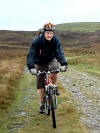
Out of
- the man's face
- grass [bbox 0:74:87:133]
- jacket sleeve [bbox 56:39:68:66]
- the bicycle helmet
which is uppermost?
the bicycle helmet

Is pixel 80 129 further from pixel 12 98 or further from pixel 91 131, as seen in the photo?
pixel 12 98

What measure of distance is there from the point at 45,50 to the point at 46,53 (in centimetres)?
9

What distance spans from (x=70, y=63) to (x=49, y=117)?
26.6 metres

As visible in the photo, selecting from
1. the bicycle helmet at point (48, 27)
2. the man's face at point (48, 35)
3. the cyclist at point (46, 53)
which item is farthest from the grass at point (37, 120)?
the bicycle helmet at point (48, 27)

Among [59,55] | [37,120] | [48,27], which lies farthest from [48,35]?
[37,120]

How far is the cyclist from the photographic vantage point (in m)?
6.74

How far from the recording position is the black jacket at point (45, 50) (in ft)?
22.5

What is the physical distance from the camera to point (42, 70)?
24.0 ft

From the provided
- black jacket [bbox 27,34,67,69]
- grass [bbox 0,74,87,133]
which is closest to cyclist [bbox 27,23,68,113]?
black jacket [bbox 27,34,67,69]

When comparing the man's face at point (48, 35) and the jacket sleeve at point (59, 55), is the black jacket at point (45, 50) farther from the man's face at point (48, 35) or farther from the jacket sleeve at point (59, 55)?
the man's face at point (48, 35)

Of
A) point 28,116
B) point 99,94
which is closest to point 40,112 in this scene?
point 28,116

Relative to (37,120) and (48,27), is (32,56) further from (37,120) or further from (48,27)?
(37,120)

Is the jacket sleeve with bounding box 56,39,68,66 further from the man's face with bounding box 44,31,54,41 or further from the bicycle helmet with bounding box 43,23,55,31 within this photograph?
the bicycle helmet with bounding box 43,23,55,31

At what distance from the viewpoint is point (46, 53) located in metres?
6.99
